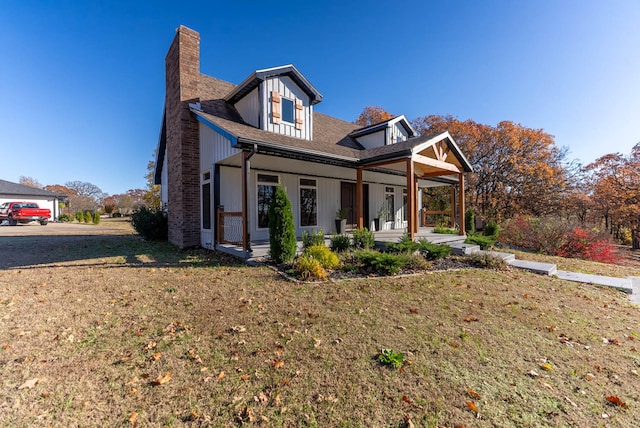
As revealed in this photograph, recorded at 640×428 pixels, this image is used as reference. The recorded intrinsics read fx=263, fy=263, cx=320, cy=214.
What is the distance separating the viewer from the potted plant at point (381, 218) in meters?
13.9

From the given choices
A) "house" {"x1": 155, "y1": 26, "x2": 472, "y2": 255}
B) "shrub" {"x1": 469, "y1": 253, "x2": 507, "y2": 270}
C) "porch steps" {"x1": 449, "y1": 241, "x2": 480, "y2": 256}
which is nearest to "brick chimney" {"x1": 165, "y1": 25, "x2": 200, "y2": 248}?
"house" {"x1": 155, "y1": 26, "x2": 472, "y2": 255}

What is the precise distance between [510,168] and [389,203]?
43.9 feet

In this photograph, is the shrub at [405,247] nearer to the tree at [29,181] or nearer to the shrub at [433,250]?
the shrub at [433,250]

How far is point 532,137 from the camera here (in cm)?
2070

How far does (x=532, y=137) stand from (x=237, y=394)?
26488mm

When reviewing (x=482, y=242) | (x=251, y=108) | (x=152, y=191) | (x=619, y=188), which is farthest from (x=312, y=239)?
(x=152, y=191)

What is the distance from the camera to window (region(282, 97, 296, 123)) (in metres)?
9.92

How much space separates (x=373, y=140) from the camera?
1320cm

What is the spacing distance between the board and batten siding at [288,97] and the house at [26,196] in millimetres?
35236

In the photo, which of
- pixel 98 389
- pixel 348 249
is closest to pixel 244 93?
pixel 348 249

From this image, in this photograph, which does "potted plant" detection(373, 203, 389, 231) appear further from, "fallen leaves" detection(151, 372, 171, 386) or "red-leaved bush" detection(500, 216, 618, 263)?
"fallen leaves" detection(151, 372, 171, 386)

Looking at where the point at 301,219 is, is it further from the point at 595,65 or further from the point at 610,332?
the point at 595,65

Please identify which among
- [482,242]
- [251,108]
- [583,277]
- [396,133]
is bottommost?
[583,277]

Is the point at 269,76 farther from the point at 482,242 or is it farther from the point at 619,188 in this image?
the point at 619,188
